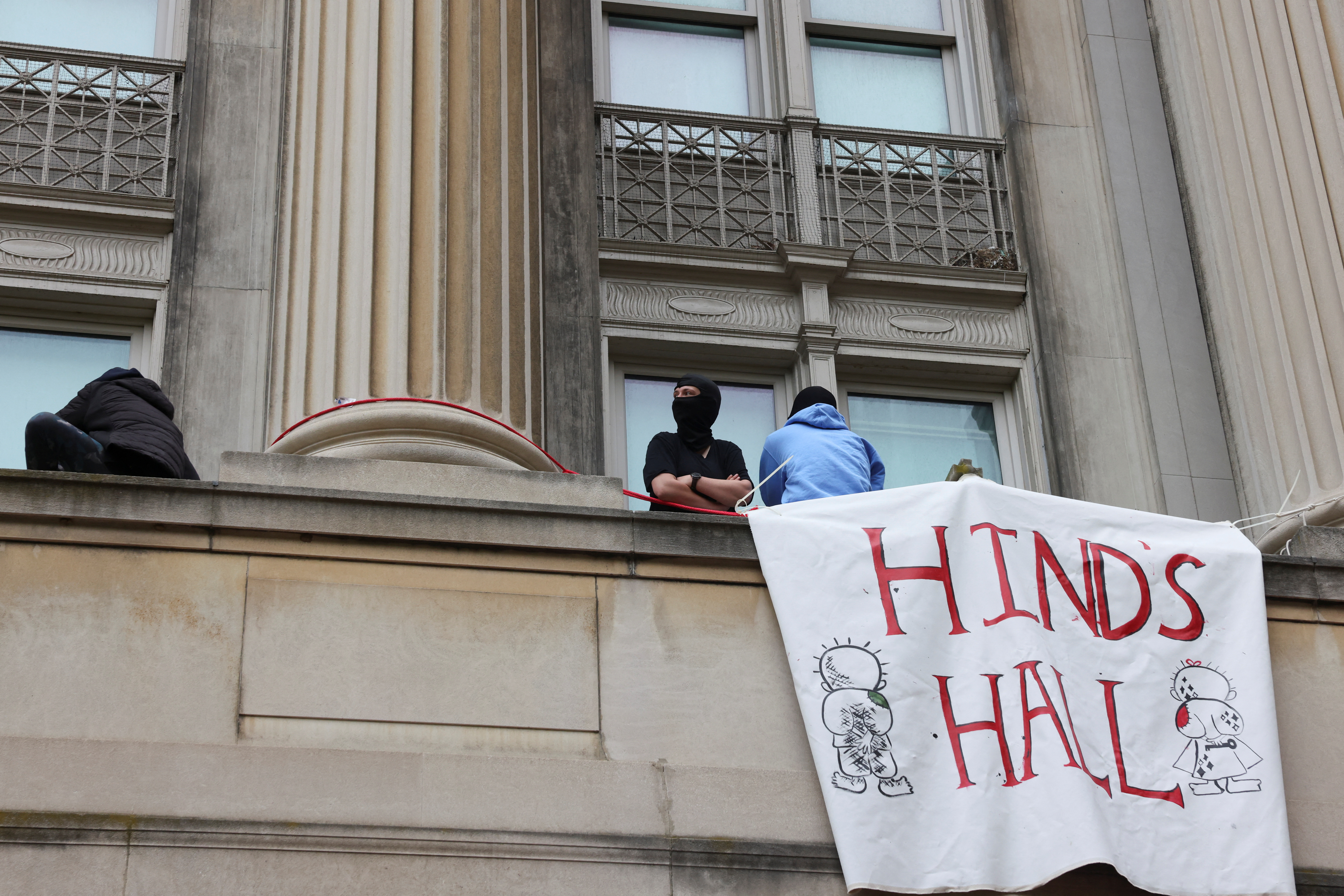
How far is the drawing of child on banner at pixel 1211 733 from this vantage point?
7.76 m

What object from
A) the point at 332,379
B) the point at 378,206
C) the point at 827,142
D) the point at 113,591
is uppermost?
the point at 827,142

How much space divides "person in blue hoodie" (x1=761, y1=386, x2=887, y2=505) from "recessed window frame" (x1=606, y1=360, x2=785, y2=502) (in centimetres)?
318

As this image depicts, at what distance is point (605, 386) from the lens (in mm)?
12672

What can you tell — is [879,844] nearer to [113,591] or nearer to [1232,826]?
[1232,826]

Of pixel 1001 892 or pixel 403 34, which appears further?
pixel 403 34

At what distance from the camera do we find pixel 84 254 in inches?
482

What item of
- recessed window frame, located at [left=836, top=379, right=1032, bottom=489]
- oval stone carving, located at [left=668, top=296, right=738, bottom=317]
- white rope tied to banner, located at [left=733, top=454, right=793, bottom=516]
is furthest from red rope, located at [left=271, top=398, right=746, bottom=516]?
recessed window frame, located at [left=836, top=379, right=1032, bottom=489]

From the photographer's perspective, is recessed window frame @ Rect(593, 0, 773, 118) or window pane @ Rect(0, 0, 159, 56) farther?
recessed window frame @ Rect(593, 0, 773, 118)

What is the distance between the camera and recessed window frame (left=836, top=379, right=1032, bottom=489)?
522 inches

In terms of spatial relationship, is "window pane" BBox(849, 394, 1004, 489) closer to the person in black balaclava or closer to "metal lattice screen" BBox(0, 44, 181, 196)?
the person in black balaclava

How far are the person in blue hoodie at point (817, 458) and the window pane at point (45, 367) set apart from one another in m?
5.14

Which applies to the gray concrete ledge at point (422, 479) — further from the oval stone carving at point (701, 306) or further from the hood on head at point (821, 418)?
the oval stone carving at point (701, 306)

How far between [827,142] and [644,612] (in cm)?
704

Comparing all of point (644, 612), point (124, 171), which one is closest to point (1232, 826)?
point (644, 612)
